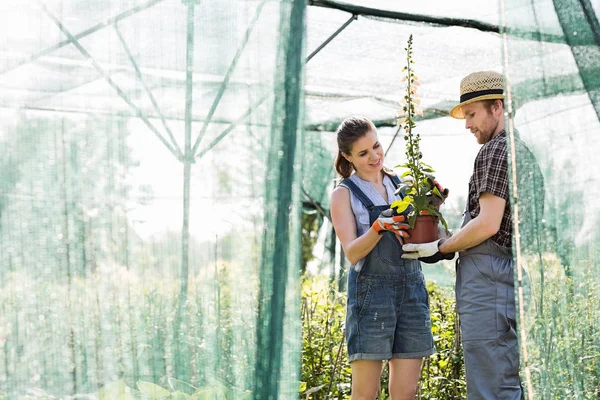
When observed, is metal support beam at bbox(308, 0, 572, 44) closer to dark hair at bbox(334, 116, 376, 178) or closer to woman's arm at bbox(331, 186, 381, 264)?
dark hair at bbox(334, 116, 376, 178)

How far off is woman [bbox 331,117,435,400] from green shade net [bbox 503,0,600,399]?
1.62ft

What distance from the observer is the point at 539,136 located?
2.38m

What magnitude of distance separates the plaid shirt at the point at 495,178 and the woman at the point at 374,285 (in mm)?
305

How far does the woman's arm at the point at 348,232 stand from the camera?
2621mm

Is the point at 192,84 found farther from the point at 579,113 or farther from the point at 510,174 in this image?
the point at 579,113

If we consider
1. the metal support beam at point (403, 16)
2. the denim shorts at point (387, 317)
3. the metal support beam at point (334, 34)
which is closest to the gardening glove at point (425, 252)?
the denim shorts at point (387, 317)

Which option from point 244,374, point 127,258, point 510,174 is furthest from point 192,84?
point 510,174

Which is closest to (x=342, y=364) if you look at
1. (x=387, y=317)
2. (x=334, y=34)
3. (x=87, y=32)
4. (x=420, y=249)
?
(x=387, y=317)

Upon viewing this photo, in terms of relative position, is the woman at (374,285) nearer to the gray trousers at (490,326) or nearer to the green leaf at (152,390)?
the gray trousers at (490,326)

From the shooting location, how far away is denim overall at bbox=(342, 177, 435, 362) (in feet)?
8.73

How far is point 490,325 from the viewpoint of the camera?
2.44 m

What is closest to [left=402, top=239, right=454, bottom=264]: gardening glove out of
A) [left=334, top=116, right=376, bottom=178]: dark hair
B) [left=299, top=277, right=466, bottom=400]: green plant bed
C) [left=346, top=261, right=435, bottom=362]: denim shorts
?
[left=346, top=261, right=435, bottom=362]: denim shorts

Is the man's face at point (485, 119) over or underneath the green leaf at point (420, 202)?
over

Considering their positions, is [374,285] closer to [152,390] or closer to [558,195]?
[558,195]
